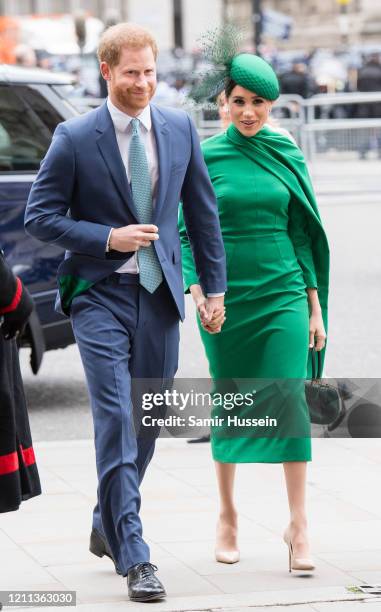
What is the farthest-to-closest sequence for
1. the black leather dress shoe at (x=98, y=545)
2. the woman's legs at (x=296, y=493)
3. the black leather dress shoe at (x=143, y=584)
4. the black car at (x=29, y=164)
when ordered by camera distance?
1. the black car at (x=29, y=164)
2. the woman's legs at (x=296, y=493)
3. the black leather dress shoe at (x=98, y=545)
4. the black leather dress shoe at (x=143, y=584)

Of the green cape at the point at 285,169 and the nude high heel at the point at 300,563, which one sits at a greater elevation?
the green cape at the point at 285,169

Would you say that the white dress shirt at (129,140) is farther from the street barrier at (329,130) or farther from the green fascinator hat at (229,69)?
the street barrier at (329,130)

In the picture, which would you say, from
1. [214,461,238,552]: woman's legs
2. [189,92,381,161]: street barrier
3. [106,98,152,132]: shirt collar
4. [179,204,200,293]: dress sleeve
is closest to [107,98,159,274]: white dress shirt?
[106,98,152,132]: shirt collar

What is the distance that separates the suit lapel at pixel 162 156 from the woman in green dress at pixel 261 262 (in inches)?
14.0

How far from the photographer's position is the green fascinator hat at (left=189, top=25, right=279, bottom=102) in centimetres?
544

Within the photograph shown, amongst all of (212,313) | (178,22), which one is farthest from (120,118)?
(178,22)

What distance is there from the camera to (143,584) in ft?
15.9

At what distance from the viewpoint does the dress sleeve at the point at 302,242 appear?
5.47m

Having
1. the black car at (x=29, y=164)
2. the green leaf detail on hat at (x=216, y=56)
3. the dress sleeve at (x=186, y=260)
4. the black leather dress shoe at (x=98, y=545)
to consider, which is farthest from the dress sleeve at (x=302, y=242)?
the black car at (x=29, y=164)

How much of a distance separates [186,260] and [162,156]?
539mm

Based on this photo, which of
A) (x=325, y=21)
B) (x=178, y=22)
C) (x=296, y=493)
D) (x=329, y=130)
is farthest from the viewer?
(x=178, y=22)

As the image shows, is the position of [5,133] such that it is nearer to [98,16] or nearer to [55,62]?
[55,62]

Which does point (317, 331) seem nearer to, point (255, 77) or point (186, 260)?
point (186, 260)

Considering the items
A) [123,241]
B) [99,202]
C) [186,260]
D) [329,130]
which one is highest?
[99,202]
